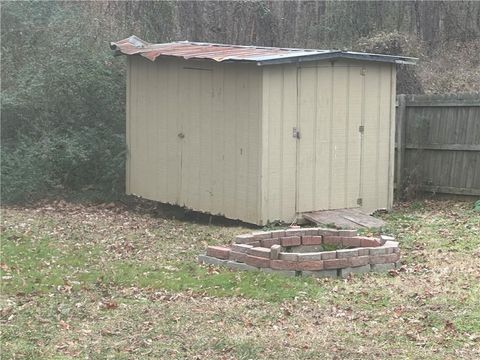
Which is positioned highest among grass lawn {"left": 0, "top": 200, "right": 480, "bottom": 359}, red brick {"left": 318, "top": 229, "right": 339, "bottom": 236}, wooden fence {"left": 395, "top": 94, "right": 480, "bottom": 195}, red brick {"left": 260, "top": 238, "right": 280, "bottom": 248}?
wooden fence {"left": 395, "top": 94, "right": 480, "bottom": 195}

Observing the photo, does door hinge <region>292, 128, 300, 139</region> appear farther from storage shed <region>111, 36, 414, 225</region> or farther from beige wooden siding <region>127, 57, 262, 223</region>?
beige wooden siding <region>127, 57, 262, 223</region>

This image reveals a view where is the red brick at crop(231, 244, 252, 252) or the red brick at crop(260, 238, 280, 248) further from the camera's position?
the red brick at crop(260, 238, 280, 248)

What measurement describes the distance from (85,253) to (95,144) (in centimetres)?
506

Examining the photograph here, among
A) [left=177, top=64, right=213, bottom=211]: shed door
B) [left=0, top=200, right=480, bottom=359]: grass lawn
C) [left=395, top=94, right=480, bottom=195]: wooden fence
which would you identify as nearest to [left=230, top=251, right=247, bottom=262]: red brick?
[left=0, top=200, right=480, bottom=359]: grass lawn

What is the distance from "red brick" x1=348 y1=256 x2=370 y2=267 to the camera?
24.3 ft

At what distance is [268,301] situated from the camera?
6.62 metres

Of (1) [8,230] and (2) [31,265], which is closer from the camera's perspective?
(2) [31,265]

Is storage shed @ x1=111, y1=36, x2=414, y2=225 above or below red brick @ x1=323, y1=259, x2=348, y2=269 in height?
above

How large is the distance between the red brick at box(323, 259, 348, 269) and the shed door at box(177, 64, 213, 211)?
4.02m

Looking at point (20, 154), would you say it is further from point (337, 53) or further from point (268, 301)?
point (268, 301)

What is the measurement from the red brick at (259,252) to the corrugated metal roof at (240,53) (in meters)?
3.05

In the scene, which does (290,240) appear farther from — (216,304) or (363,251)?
(216,304)

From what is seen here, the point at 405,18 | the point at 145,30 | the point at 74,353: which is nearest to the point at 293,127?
the point at 74,353

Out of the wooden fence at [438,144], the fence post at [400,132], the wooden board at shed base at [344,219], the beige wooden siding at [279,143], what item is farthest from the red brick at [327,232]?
the fence post at [400,132]
